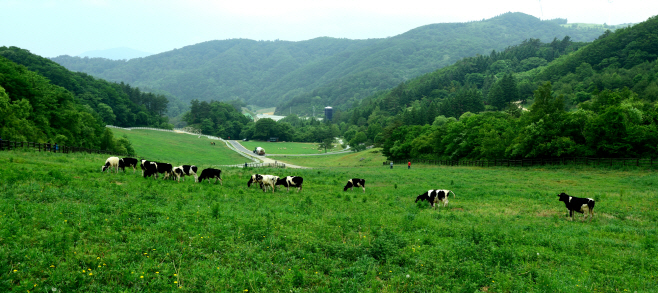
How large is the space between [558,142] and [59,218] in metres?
48.9

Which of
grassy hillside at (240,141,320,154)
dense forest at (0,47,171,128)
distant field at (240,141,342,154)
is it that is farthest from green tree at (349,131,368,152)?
dense forest at (0,47,171,128)

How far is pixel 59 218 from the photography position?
36.0ft

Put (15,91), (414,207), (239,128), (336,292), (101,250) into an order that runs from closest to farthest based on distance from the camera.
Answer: (336,292) → (101,250) → (414,207) → (15,91) → (239,128)

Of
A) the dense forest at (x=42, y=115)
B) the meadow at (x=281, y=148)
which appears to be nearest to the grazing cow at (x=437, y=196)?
the dense forest at (x=42, y=115)

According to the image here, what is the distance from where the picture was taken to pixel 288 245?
11.0m

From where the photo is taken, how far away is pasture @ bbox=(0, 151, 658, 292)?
27.5ft

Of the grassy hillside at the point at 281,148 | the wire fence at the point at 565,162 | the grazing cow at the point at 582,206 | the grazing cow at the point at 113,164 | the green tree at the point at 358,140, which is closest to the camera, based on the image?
the grazing cow at the point at 582,206

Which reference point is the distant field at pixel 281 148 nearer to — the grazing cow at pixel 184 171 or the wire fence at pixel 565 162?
the wire fence at pixel 565 162

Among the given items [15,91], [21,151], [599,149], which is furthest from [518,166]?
[15,91]

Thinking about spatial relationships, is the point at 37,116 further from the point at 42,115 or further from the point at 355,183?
the point at 355,183

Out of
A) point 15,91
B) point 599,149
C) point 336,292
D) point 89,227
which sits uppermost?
point 15,91

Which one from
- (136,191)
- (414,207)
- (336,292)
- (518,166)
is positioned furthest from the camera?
(518,166)

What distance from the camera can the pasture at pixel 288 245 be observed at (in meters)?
8.39

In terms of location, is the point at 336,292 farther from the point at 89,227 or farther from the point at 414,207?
the point at 414,207
